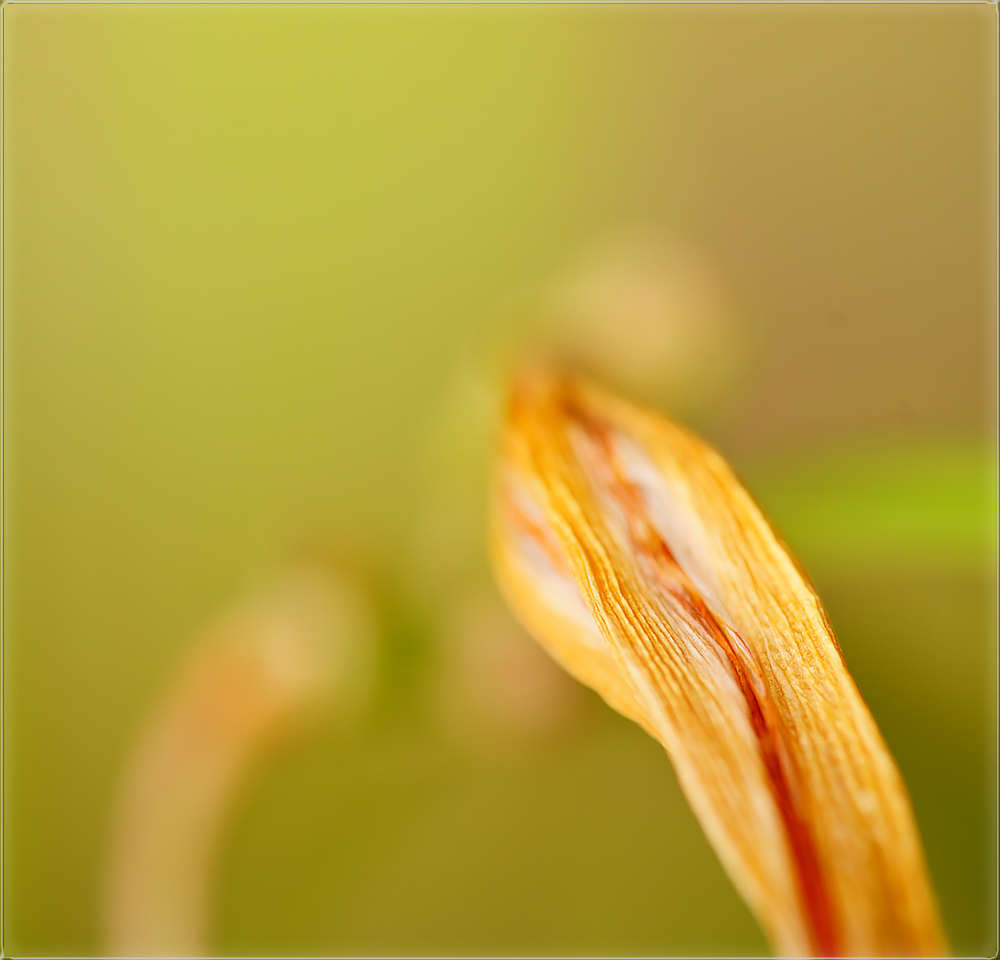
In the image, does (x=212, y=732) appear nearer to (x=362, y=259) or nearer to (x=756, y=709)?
(x=756, y=709)

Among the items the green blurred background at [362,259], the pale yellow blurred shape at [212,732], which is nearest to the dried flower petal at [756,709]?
the pale yellow blurred shape at [212,732]

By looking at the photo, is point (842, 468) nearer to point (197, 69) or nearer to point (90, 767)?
point (90, 767)

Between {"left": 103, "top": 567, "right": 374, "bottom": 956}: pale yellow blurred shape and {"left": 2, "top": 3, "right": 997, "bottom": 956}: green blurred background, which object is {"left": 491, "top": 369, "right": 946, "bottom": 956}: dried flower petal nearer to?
{"left": 103, "top": 567, "right": 374, "bottom": 956}: pale yellow blurred shape

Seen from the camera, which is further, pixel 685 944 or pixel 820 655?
pixel 685 944

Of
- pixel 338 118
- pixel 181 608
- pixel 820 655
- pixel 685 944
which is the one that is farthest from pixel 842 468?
pixel 338 118

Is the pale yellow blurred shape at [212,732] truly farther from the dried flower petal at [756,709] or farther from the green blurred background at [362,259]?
the green blurred background at [362,259]

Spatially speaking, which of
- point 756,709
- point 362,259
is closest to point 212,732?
point 756,709
